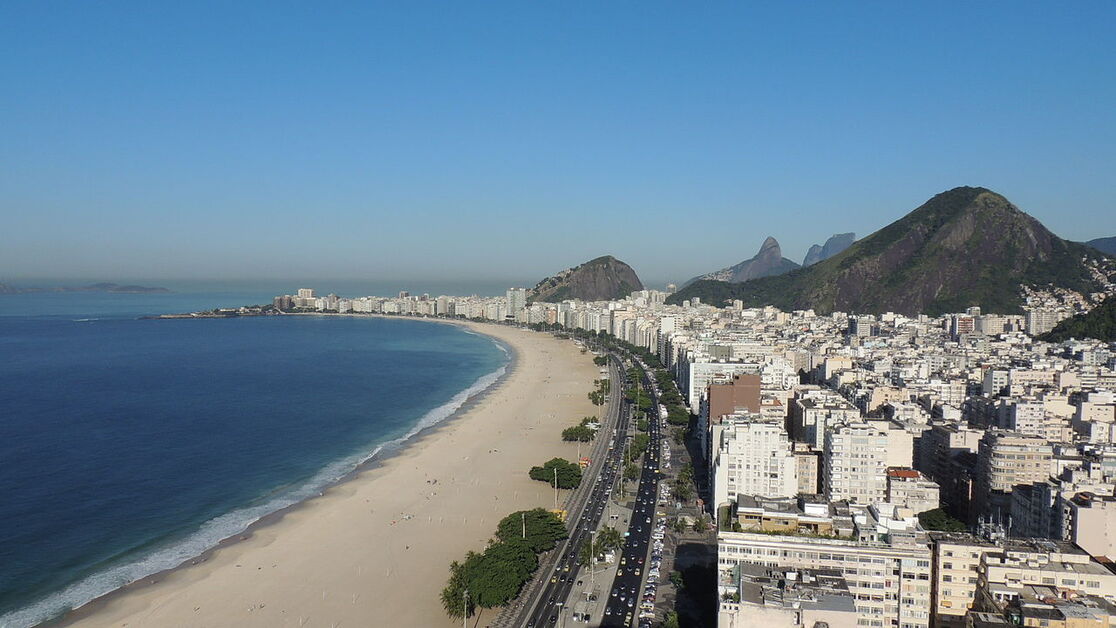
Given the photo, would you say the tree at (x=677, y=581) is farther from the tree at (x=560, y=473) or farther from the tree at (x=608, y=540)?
the tree at (x=560, y=473)

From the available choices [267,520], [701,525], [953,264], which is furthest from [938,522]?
[953,264]

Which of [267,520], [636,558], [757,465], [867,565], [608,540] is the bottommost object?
[267,520]

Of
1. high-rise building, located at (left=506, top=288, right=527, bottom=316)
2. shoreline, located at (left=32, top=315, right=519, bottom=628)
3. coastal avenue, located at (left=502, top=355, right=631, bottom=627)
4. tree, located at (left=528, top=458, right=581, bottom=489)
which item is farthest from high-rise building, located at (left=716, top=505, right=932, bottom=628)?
high-rise building, located at (left=506, top=288, right=527, bottom=316)

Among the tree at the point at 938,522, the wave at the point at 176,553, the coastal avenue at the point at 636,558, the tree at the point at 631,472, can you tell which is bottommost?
the wave at the point at 176,553

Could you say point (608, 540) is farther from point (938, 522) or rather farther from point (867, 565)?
point (938, 522)

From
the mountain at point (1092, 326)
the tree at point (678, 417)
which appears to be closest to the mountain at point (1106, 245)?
Answer: the mountain at point (1092, 326)

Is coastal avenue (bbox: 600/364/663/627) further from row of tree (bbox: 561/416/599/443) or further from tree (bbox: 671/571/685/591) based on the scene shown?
row of tree (bbox: 561/416/599/443)
